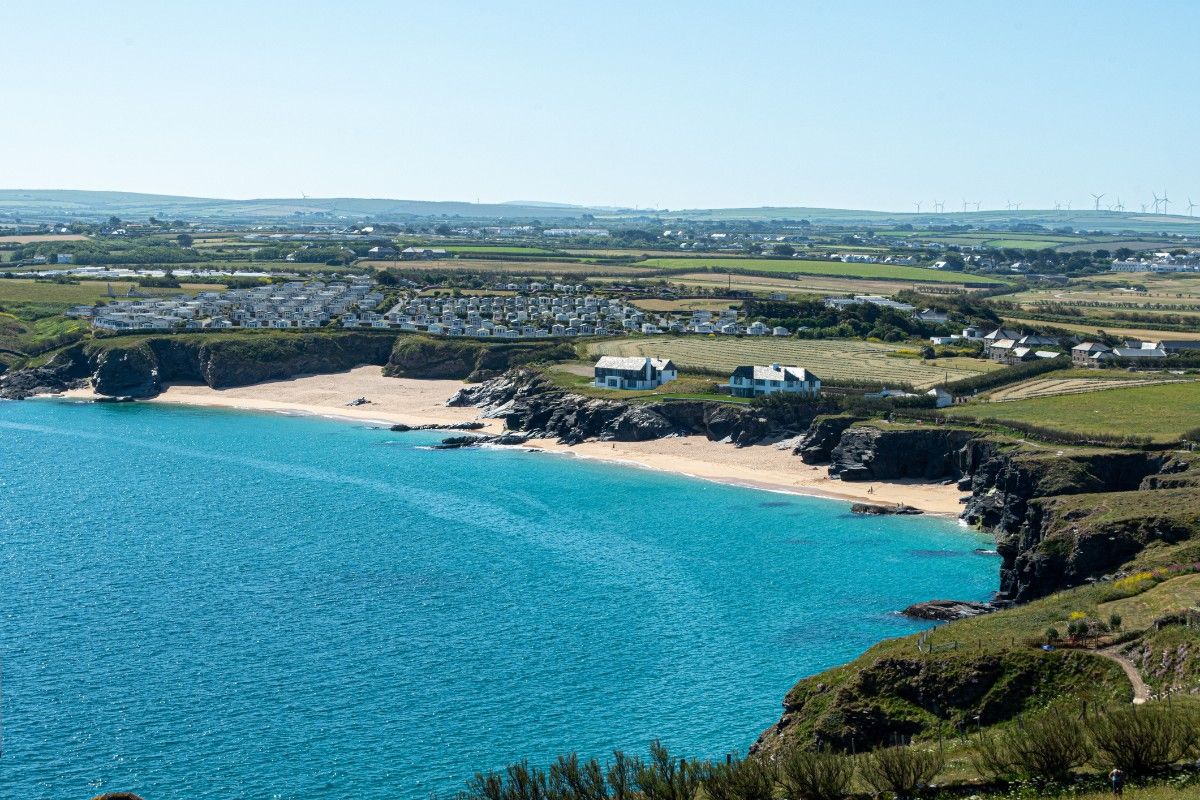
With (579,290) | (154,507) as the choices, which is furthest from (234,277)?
(154,507)

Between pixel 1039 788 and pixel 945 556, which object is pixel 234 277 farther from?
pixel 1039 788

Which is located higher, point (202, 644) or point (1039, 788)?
point (1039, 788)

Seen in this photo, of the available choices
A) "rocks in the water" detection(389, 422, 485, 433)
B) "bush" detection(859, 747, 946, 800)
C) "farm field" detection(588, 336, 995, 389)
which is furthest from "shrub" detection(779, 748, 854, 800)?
"rocks in the water" detection(389, 422, 485, 433)

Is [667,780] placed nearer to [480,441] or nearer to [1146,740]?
[1146,740]

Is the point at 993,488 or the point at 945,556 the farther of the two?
the point at 993,488

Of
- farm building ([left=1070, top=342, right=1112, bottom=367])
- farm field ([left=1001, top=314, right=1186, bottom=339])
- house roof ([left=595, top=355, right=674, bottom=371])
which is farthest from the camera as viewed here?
farm field ([left=1001, top=314, right=1186, bottom=339])

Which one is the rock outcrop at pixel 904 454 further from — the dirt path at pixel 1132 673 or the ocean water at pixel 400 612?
the dirt path at pixel 1132 673

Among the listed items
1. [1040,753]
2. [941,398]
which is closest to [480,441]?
[941,398]

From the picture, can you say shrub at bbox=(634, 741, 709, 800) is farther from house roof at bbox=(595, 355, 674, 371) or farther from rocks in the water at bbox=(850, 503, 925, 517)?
house roof at bbox=(595, 355, 674, 371)
